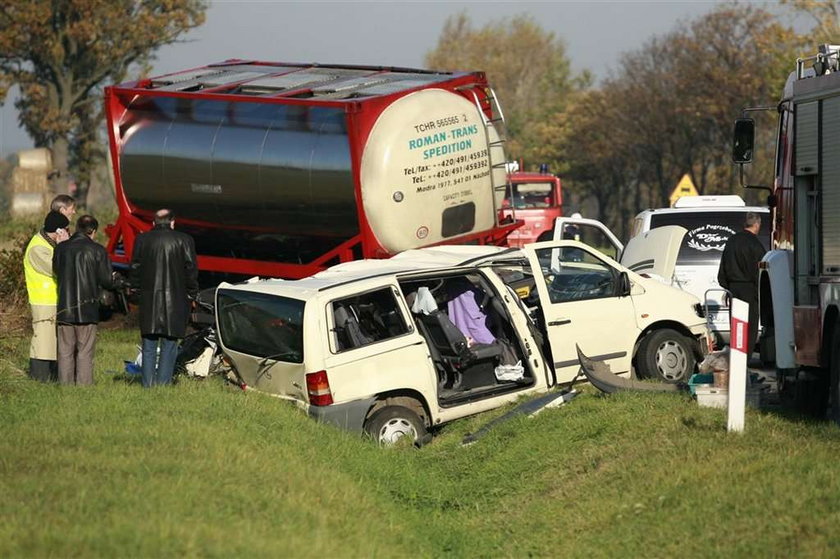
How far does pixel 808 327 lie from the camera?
10.9 m

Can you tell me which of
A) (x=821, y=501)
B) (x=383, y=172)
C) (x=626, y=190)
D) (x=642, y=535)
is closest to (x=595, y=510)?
(x=642, y=535)

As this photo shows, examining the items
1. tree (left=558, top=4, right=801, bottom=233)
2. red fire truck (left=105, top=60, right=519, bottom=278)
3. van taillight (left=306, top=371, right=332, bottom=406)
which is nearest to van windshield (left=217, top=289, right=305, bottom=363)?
van taillight (left=306, top=371, right=332, bottom=406)

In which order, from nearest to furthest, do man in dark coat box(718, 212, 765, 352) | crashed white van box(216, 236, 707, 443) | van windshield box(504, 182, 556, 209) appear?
crashed white van box(216, 236, 707, 443) < man in dark coat box(718, 212, 765, 352) < van windshield box(504, 182, 556, 209)

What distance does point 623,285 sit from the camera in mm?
13555

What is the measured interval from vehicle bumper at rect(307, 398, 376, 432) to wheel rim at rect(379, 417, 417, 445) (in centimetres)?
27

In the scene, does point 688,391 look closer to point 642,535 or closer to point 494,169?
point 642,535

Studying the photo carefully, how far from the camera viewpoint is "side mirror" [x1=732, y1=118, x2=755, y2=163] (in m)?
13.5

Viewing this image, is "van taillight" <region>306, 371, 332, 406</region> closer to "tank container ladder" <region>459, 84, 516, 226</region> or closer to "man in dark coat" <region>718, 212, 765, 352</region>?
"man in dark coat" <region>718, 212, 765, 352</region>

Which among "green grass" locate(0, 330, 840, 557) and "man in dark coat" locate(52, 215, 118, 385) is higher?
"man in dark coat" locate(52, 215, 118, 385)

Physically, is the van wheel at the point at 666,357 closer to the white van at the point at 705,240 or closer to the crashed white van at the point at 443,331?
the crashed white van at the point at 443,331

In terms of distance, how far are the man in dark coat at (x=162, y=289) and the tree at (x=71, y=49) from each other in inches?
1512

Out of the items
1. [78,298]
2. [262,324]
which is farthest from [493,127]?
[78,298]

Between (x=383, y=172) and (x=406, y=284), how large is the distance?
15.1ft

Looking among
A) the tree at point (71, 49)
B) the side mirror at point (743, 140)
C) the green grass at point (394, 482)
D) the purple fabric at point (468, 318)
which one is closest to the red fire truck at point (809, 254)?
the green grass at point (394, 482)
